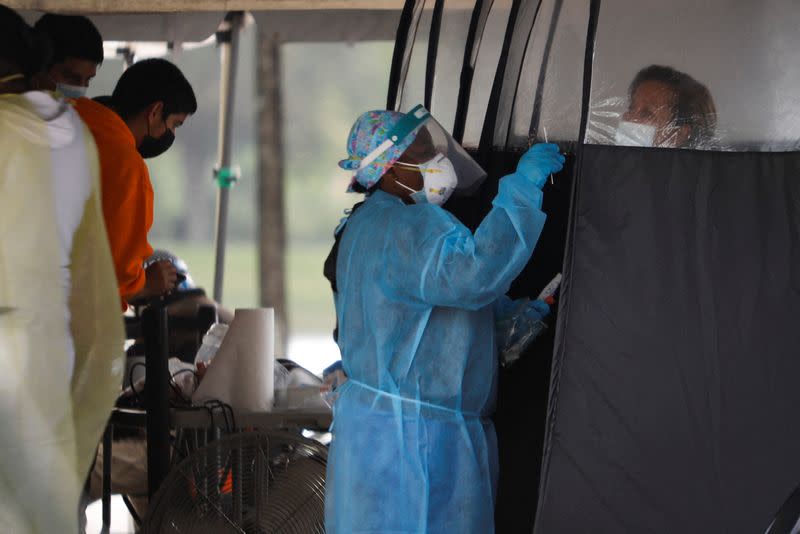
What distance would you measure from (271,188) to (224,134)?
181 inches

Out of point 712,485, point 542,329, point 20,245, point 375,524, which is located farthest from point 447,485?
point 20,245

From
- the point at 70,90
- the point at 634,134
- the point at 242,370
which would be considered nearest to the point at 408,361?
the point at 634,134

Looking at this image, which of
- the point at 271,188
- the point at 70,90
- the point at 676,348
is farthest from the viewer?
the point at 271,188

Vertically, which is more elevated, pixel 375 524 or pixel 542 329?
pixel 542 329

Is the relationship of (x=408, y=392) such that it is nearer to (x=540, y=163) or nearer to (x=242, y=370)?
(x=540, y=163)

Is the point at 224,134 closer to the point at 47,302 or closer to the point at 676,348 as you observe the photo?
the point at 47,302

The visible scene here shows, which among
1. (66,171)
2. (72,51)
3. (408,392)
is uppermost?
(72,51)

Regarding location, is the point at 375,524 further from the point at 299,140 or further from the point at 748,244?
the point at 299,140

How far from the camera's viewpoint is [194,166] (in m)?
22.2

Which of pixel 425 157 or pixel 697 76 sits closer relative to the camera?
pixel 697 76

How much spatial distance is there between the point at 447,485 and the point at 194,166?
20150mm

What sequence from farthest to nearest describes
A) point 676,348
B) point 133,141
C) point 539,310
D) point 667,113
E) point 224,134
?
point 224,134 → point 133,141 → point 539,310 → point 667,113 → point 676,348

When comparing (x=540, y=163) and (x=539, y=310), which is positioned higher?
(x=540, y=163)

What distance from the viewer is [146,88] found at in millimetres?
3504
